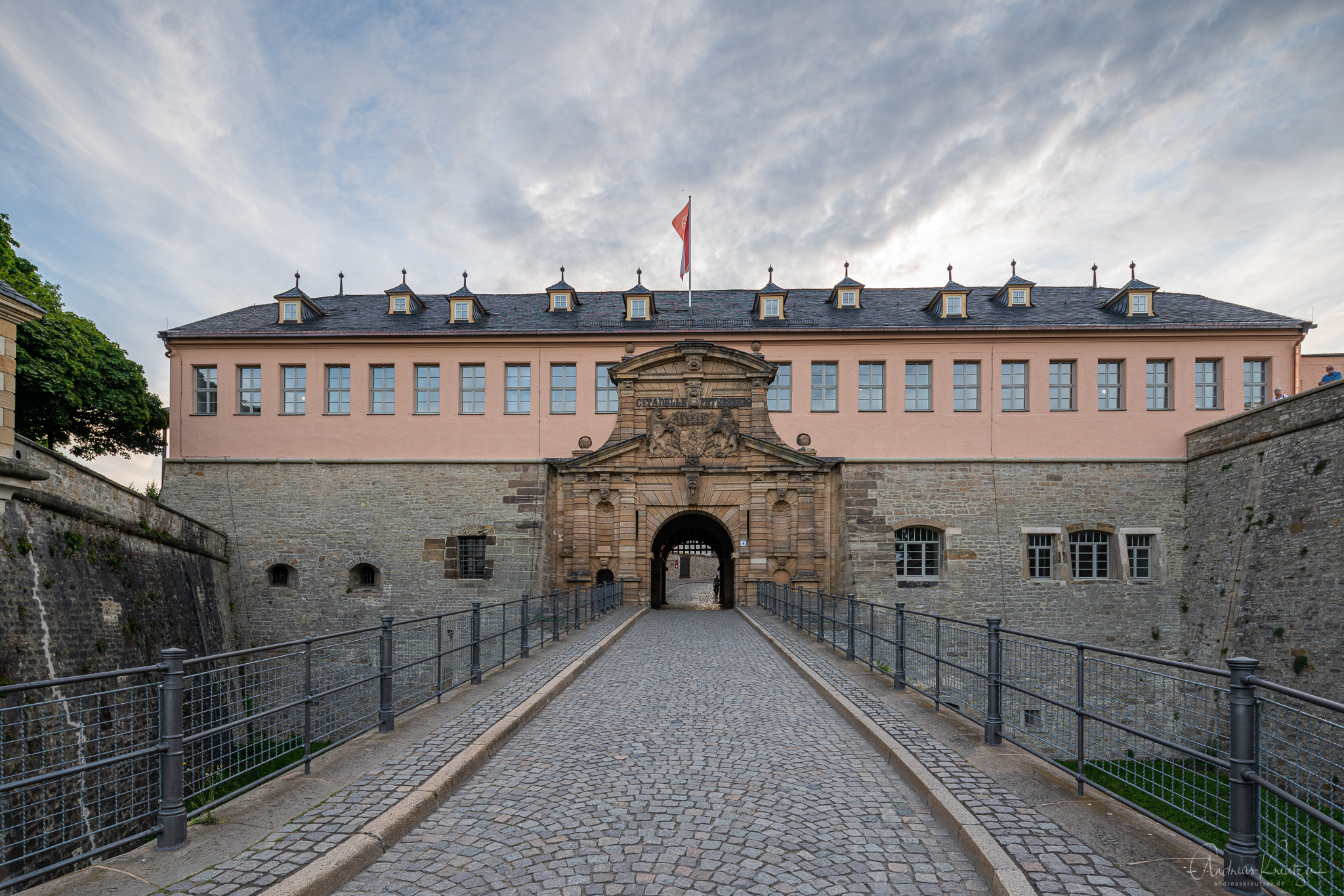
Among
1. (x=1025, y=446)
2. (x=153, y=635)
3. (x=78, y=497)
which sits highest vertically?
(x=1025, y=446)

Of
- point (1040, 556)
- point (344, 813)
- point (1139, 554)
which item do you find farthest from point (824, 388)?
point (344, 813)

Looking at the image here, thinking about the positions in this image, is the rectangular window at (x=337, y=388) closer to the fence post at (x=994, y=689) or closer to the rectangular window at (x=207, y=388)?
the rectangular window at (x=207, y=388)

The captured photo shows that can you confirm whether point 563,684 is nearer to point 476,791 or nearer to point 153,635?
point 476,791

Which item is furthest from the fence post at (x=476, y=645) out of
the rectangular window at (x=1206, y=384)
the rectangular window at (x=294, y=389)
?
the rectangular window at (x=1206, y=384)

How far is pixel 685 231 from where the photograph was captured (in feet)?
87.8

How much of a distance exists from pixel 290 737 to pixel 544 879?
346 centimetres

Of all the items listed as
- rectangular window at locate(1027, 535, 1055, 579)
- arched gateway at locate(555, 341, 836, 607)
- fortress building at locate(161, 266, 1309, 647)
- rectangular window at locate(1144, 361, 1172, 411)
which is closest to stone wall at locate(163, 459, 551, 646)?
fortress building at locate(161, 266, 1309, 647)

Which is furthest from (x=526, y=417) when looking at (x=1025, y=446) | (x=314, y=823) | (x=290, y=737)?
(x=314, y=823)

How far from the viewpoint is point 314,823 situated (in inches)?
185

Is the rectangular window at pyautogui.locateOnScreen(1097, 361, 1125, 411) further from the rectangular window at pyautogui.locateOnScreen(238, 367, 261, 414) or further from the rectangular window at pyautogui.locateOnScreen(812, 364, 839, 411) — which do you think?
the rectangular window at pyautogui.locateOnScreen(238, 367, 261, 414)

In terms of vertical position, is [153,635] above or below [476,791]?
below

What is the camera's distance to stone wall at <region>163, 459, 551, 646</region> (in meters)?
24.8

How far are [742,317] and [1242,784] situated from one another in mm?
24619

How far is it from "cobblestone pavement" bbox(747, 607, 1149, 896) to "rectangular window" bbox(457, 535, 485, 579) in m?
19.5
